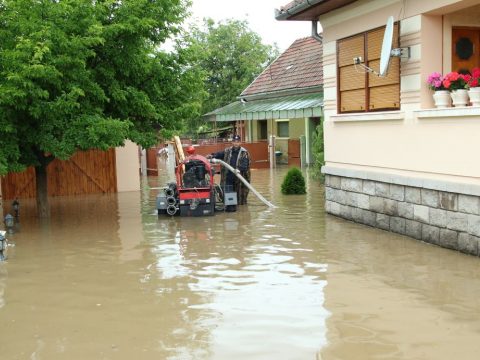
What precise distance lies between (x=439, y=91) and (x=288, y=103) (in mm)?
14675

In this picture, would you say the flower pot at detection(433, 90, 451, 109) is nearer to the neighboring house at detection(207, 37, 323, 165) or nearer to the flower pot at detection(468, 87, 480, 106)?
the flower pot at detection(468, 87, 480, 106)

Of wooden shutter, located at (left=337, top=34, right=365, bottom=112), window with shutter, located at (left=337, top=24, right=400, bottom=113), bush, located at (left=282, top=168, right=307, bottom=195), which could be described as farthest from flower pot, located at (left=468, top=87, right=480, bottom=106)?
bush, located at (left=282, top=168, right=307, bottom=195)

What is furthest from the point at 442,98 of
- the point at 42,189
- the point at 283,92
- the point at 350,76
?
the point at 283,92

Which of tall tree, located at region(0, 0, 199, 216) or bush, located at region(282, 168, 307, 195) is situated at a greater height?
tall tree, located at region(0, 0, 199, 216)

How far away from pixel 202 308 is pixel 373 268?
2778mm

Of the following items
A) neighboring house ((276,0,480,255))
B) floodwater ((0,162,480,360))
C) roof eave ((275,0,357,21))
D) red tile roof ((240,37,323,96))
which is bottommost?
floodwater ((0,162,480,360))

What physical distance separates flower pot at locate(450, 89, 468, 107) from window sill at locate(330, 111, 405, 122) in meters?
1.24

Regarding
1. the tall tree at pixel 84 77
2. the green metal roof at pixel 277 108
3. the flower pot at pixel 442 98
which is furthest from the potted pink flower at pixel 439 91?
the green metal roof at pixel 277 108

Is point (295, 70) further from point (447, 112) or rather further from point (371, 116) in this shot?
point (447, 112)

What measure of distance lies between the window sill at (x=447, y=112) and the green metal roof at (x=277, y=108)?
10858mm

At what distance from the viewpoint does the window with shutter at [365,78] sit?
10570 millimetres

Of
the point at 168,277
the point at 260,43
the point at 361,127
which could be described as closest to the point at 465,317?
the point at 168,277

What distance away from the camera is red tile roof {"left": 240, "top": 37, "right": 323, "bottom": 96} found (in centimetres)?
2532

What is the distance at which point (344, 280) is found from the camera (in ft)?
25.4
